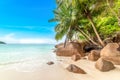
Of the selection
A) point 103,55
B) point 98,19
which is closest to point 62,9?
point 98,19

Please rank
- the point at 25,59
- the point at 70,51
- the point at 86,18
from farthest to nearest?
1. the point at 86,18
2. the point at 70,51
3. the point at 25,59

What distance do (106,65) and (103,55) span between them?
2.57 metres

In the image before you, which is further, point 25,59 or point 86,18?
point 86,18

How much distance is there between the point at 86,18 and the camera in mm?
16656

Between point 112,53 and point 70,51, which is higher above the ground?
point 70,51

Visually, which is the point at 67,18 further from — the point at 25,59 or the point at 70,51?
the point at 25,59

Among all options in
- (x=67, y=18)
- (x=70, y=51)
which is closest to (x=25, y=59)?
(x=70, y=51)

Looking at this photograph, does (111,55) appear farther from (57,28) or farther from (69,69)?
(57,28)

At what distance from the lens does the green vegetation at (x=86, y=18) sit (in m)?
14.7

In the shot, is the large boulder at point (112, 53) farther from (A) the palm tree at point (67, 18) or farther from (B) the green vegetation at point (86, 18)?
(A) the palm tree at point (67, 18)

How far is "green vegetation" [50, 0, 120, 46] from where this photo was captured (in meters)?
14.7

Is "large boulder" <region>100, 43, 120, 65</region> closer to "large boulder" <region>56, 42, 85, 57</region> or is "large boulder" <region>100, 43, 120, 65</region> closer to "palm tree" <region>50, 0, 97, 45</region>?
"large boulder" <region>56, 42, 85, 57</region>

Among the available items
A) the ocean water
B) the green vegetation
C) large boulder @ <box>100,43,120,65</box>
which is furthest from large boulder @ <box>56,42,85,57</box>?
large boulder @ <box>100,43,120,65</box>

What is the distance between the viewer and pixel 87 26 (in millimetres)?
18641
